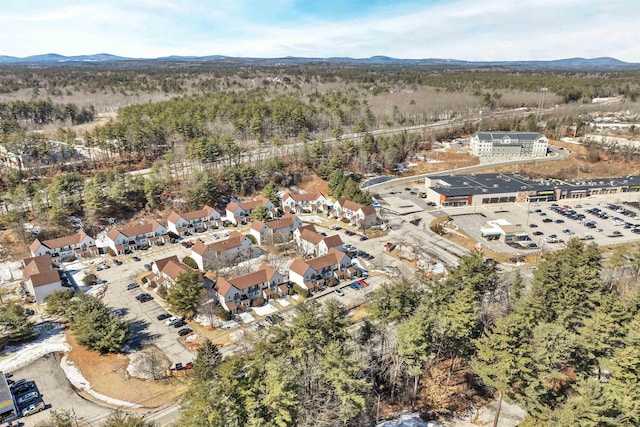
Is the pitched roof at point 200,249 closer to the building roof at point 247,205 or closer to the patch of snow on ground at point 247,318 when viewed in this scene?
the patch of snow on ground at point 247,318

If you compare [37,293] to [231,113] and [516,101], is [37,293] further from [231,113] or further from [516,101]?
[516,101]

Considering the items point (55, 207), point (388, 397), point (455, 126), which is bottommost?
point (388, 397)

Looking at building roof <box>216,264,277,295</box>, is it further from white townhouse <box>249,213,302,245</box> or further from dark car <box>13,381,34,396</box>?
dark car <box>13,381,34,396</box>

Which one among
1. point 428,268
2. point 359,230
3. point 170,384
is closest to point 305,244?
point 359,230

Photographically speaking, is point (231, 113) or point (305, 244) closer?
point (305, 244)

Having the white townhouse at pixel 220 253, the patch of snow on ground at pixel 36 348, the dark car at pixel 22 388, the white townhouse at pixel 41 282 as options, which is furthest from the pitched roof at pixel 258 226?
the dark car at pixel 22 388

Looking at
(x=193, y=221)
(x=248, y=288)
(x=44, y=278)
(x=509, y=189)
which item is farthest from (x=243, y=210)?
(x=509, y=189)

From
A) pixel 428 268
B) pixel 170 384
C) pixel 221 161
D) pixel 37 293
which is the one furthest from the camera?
pixel 221 161
